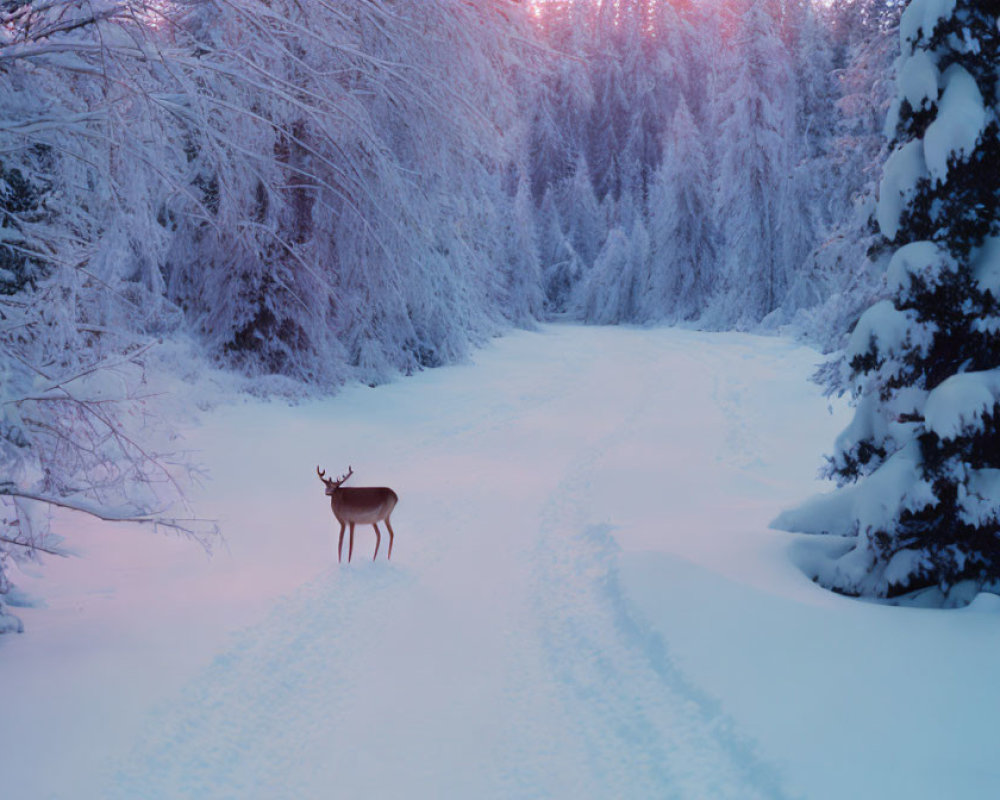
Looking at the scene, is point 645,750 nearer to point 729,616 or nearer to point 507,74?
point 729,616

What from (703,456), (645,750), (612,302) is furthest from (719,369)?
(612,302)

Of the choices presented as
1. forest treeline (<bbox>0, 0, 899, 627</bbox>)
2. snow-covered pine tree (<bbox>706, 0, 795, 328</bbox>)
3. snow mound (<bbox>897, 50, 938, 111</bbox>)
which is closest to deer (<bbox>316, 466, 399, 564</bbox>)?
forest treeline (<bbox>0, 0, 899, 627</bbox>)

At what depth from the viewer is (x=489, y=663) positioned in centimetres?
514

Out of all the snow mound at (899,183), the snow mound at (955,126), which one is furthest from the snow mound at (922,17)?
the snow mound at (899,183)

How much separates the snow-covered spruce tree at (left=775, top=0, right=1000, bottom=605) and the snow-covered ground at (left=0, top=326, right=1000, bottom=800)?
1.91 feet

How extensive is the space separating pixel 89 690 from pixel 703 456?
907 centimetres

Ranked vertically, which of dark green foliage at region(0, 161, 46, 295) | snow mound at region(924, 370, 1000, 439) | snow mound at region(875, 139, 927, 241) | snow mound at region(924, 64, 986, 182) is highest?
snow mound at region(924, 64, 986, 182)

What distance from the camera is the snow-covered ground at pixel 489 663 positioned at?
3.82m

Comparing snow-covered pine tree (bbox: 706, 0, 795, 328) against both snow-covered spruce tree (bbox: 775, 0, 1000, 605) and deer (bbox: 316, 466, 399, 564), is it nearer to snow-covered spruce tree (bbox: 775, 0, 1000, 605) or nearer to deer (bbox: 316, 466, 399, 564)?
snow-covered spruce tree (bbox: 775, 0, 1000, 605)

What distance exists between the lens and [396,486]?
9.80 metres

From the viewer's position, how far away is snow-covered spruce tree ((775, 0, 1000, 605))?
5.46m

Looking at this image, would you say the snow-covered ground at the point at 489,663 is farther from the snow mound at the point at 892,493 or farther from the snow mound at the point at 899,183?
the snow mound at the point at 899,183

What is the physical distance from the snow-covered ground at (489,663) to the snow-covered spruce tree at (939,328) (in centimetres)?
58

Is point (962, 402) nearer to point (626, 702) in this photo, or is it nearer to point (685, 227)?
point (626, 702)
